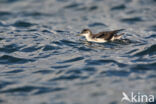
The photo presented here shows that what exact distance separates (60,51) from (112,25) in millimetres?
5564

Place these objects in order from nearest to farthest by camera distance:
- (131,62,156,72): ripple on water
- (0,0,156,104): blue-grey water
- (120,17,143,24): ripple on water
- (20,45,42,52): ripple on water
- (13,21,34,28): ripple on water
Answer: (0,0,156,104): blue-grey water < (131,62,156,72): ripple on water < (20,45,42,52): ripple on water < (13,21,34,28): ripple on water < (120,17,143,24): ripple on water

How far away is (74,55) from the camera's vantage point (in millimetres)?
12492

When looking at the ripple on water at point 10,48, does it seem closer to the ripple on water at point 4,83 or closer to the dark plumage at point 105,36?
the ripple on water at point 4,83

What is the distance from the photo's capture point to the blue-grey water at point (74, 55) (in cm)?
938

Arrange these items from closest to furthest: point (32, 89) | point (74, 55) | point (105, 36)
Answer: point (32, 89) → point (74, 55) → point (105, 36)

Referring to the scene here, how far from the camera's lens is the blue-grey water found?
30.8 ft

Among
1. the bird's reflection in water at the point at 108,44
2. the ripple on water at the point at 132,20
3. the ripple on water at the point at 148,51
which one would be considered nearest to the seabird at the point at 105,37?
the bird's reflection in water at the point at 108,44

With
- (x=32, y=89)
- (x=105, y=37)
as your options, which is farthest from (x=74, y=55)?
(x=32, y=89)

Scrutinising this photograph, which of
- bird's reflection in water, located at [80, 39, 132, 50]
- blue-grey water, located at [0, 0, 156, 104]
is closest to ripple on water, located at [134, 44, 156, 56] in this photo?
blue-grey water, located at [0, 0, 156, 104]

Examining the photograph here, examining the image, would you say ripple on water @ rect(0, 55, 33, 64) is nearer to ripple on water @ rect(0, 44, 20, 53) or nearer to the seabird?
ripple on water @ rect(0, 44, 20, 53)

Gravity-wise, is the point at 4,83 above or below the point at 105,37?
below

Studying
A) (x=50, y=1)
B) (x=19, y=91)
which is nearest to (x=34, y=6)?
(x=50, y=1)

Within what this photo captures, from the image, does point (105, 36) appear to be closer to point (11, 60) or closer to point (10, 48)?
point (10, 48)

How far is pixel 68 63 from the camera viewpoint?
38.2ft
